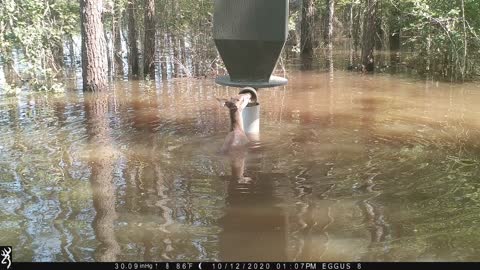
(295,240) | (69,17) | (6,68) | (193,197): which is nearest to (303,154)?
(193,197)

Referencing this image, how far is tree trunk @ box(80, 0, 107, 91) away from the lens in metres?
11.9

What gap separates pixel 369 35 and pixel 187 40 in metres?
5.58

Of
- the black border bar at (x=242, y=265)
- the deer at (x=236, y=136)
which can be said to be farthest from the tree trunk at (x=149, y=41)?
the black border bar at (x=242, y=265)

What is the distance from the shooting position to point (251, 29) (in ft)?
24.1

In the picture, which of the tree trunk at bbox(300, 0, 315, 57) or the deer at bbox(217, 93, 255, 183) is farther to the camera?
the tree trunk at bbox(300, 0, 315, 57)

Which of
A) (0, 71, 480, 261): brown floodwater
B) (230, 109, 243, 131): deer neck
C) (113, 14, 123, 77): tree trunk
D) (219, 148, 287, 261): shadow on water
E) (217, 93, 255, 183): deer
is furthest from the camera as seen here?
(113, 14, 123, 77): tree trunk

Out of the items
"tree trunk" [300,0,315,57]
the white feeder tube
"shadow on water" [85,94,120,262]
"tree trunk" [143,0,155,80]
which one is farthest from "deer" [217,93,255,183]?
"tree trunk" [300,0,315,57]

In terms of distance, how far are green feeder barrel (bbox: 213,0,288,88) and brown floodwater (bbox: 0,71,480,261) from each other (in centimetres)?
114

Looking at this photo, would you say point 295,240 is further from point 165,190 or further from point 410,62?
point 410,62

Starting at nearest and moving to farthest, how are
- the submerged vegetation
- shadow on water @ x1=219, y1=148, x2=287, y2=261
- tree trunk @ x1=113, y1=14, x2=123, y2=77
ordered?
1. shadow on water @ x1=219, y1=148, x2=287, y2=261
2. the submerged vegetation
3. tree trunk @ x1=113, y1=14, x2=123, y2=77

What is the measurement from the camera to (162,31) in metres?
16.9

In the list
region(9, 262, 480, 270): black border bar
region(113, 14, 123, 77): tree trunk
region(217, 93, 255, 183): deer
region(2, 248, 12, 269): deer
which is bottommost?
region(9, 262, 480, 270): black border bar

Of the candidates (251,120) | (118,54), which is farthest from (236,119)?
(118,54)

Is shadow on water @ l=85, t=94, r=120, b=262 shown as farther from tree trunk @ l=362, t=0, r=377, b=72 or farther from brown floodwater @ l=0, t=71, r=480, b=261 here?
tree trunk @ l=362, t=0, r=377, b=72
